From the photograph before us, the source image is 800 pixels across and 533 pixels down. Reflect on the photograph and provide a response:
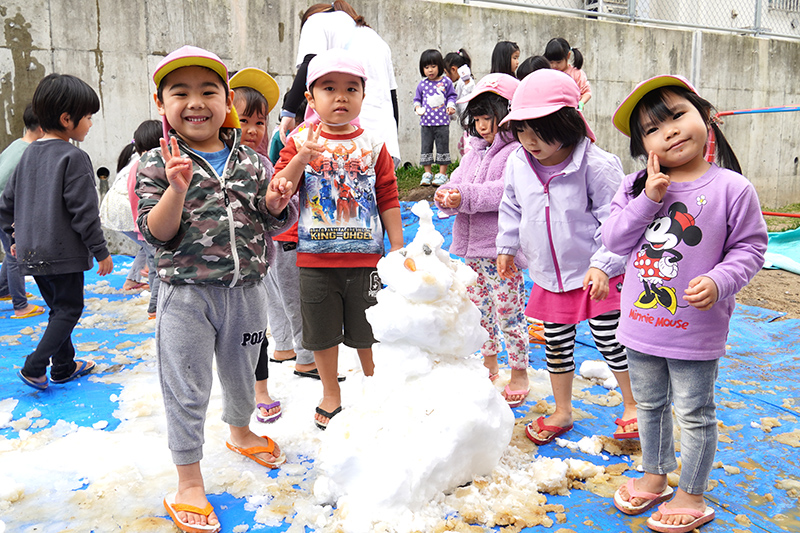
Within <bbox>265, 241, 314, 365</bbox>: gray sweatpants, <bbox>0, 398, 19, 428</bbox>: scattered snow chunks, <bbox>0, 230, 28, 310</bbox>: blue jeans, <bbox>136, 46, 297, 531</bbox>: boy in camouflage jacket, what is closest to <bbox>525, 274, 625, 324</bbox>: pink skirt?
<bbox>136, 46, 297, 531</bbox>: boy in camouflage jacket

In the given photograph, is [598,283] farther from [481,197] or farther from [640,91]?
[481,197]

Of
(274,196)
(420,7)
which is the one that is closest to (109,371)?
(274,196)

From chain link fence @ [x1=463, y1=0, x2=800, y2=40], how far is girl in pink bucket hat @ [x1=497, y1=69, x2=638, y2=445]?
7.02m

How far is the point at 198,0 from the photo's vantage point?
6691mm

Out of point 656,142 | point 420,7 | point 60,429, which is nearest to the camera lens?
point 656,142

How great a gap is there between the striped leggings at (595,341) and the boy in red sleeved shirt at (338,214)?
81cm

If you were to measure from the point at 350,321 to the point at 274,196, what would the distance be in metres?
0.82

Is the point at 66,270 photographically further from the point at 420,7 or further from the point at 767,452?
the point at 420,7

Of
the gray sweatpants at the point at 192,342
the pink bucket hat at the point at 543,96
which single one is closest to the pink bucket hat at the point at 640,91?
the pink bucket hat at the point at 543,96

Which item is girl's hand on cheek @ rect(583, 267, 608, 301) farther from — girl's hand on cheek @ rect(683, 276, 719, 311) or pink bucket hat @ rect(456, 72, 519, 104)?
pink bucket hat @ rect(456, 72, 519, 104)

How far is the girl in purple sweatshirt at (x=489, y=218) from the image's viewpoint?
9.74 ft

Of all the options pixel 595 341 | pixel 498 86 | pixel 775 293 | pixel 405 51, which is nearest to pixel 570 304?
pixel 595 341

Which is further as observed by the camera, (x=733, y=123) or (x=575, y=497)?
(x=733, y=123)

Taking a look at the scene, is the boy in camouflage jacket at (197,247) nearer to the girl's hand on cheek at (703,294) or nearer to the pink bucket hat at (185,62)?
the pink bucket hat at (185,62)
